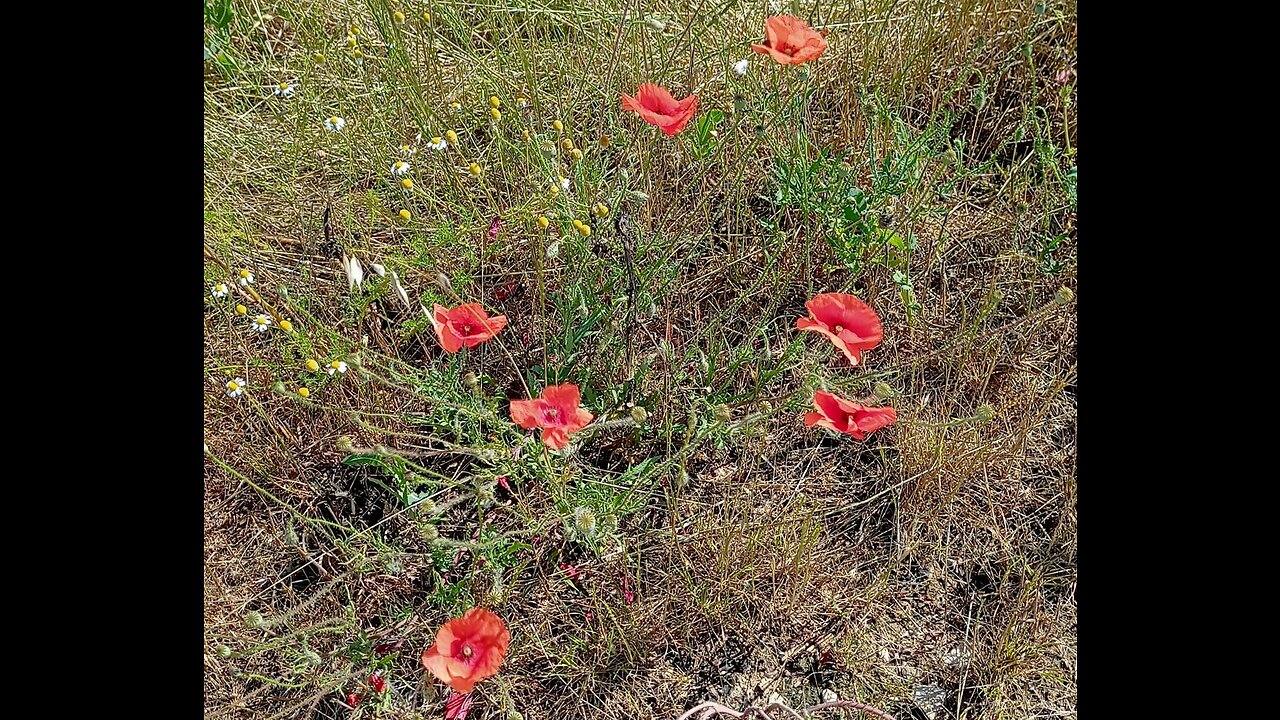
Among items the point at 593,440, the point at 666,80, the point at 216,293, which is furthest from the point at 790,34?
the point at 216,293

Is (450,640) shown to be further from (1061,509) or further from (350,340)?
(1061,509)

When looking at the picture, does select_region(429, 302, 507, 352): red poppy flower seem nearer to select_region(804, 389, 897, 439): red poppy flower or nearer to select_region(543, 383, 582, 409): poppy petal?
select_region(543, 383, 582, 409): poppy petal

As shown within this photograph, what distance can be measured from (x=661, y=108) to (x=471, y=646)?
1.01 meters

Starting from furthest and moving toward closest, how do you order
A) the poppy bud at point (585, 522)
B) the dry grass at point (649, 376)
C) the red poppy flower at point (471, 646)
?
1. the dry grass at point (649, 376)
2. the poppy bud at point (585, 522)
3. the red poppy flower at point (471, 646)

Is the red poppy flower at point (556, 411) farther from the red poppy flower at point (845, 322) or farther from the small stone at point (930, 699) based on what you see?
the small stone at point (930, 699)

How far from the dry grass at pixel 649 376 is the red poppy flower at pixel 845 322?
0.15m

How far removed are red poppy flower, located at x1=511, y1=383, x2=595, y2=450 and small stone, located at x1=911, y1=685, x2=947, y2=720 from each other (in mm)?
756

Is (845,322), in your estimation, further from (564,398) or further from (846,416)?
(564,398)

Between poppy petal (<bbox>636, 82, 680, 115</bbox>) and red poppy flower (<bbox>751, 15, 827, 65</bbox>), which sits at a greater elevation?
red poppy flower (<bbox>751, 15, 827, 65</bbox>)

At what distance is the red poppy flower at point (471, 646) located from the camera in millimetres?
1232

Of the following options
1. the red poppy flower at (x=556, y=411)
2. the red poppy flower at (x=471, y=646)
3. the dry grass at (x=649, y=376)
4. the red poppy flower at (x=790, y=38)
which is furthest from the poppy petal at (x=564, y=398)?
the red poppy flower at (x=790, y=38)

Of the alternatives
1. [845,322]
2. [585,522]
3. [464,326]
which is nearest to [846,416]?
[845,322]

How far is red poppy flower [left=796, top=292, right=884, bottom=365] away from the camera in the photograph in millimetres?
1373

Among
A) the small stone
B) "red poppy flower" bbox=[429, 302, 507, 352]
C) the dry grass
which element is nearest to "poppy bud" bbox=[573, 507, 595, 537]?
the dry grass
